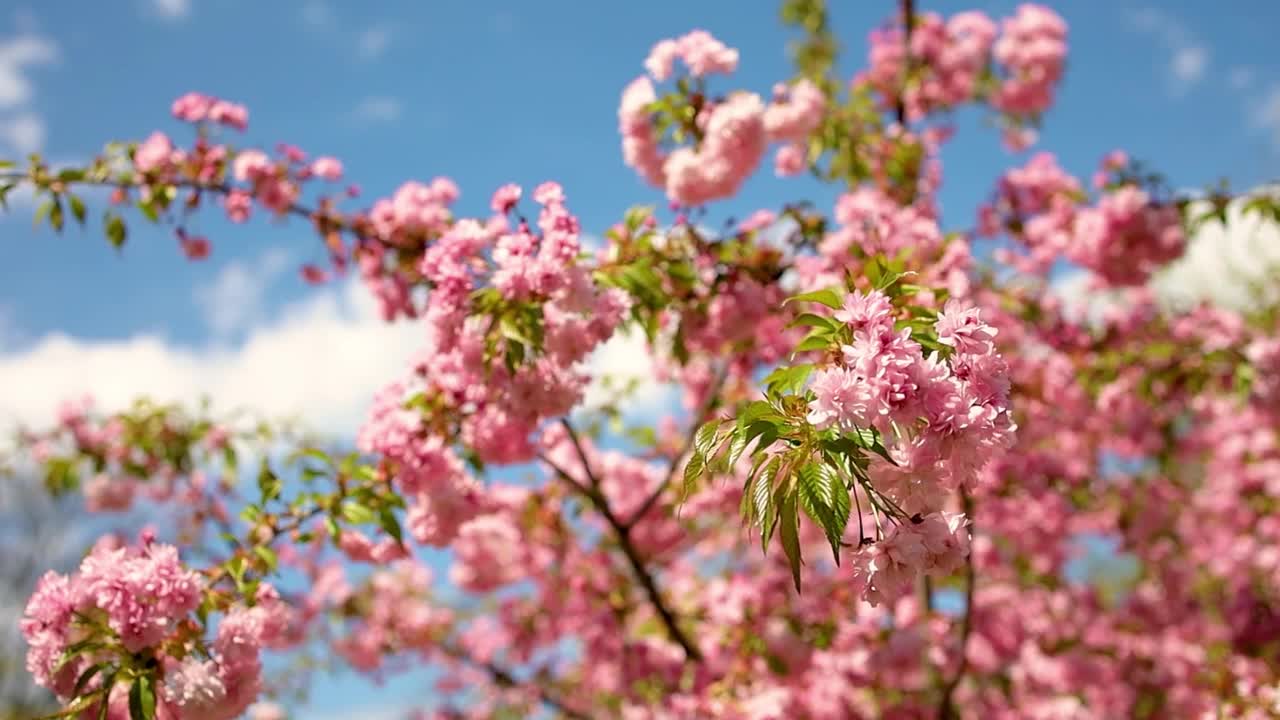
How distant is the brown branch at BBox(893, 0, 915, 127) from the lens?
6305 mm

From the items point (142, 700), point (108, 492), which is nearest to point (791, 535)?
point (142, 700)

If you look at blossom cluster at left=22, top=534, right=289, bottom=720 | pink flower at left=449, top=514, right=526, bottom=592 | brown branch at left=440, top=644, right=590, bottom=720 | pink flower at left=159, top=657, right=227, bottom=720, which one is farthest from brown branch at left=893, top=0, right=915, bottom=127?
pink flower at left=159, top=657, right=227, bottom=720

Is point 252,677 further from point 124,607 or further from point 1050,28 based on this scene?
point 1050,28

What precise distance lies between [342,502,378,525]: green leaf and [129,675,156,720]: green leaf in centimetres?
78

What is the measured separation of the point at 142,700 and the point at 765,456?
173cm

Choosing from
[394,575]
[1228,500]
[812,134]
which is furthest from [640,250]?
[1228,500]

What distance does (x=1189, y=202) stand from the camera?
16.1ft

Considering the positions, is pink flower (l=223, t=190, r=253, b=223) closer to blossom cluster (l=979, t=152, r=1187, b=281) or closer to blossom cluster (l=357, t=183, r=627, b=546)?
blossom cluster (l=357, t=183, r=627, b=546)

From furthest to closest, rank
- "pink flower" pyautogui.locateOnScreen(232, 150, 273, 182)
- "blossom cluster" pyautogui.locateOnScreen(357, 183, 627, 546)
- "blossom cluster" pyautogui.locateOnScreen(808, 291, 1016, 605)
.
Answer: "pink flower" pyautogui.locateOnScreen(232, 150, 273, 182)
"blossom cluster" pyautogui.locateOnScreen(357, 183, 627, 546)
"blossom cluster" pyautogui.locateOnScreen(808, 291, 1016, 605)

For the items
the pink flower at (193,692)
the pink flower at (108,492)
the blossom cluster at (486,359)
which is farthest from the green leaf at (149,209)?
the pink flower at (108,492)

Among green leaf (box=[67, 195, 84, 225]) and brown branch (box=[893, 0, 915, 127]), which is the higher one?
brown branch (box=[893, 0, 915, 127])

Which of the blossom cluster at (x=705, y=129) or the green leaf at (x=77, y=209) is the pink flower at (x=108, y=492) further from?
the blossom cluster at (x=705, y=129)

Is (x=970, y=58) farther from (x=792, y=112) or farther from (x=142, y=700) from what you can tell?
(x=142, y=700)

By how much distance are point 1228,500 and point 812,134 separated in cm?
567
